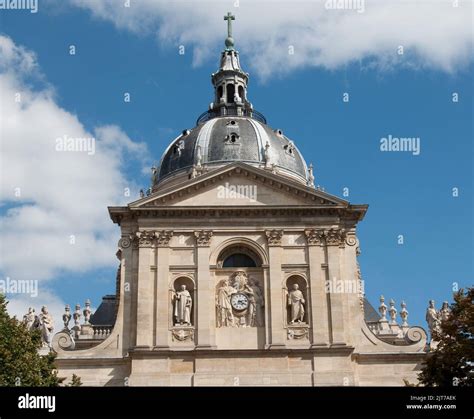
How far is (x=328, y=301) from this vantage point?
43.6 metres

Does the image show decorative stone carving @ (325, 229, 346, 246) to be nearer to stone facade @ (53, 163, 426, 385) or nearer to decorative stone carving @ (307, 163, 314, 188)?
stone facade @ (53, 163, 426, 385)

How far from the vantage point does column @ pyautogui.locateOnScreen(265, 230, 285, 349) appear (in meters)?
42.5

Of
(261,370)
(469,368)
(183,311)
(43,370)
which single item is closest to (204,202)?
(183,311)

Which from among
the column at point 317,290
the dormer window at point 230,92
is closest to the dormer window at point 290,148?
the dormer window at point 230,92

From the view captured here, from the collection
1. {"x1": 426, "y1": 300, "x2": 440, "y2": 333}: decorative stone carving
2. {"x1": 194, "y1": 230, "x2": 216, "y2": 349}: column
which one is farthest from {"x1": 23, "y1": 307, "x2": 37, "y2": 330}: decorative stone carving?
{"x1": 426, "y1": 300, "x2": 440, "y2": 333}: decorative stone carving

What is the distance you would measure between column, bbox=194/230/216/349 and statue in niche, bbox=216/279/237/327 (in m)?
0.29

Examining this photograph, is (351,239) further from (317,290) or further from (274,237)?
(274,237)

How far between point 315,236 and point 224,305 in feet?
20.5

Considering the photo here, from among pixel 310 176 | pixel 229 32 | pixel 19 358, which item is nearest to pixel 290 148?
pixel 310 176

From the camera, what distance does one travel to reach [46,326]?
145 feet

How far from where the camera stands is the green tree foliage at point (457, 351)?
29.7m
